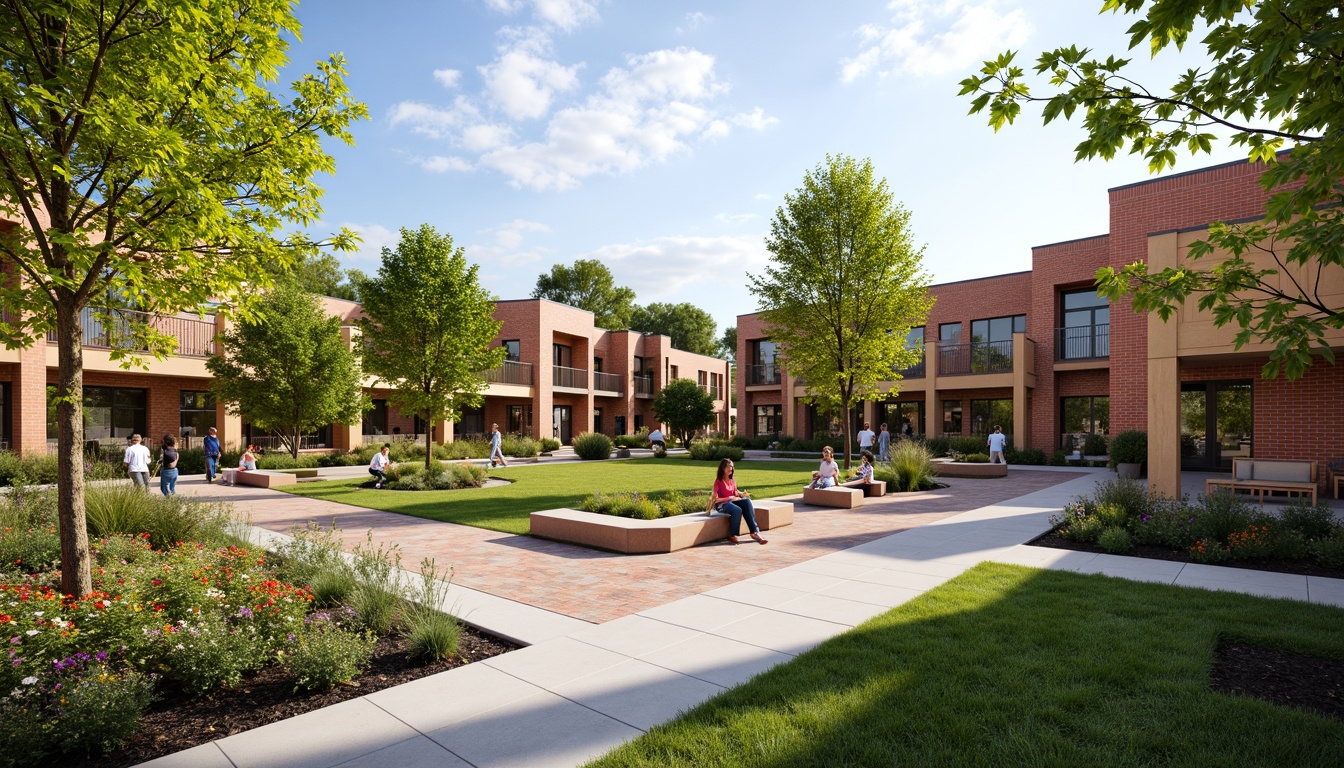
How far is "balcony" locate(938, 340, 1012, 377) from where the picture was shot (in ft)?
94.0

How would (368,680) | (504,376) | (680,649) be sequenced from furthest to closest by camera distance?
(504,376) → (680,649) → (368,680)

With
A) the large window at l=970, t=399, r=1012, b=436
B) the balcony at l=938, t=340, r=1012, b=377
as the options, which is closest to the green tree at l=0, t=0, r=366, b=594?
the balcony at l=938, t=340, r=1012, b=377

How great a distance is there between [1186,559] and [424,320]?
1756cm

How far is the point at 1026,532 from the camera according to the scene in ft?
34.8

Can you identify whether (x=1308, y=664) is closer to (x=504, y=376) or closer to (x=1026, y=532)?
(x=1026, y=532)

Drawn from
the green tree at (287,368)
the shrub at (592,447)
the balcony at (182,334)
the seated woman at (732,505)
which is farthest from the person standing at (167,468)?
the shrub at (592,447)

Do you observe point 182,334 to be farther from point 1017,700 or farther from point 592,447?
point 1017,700

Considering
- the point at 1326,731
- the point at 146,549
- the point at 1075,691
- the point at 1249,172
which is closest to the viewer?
the point at 1326,731

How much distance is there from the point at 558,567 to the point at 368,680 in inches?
145

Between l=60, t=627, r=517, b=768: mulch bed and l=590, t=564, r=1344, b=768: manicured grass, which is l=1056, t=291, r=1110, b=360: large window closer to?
l=590, t=564, r=1344, b=768: manicured grass

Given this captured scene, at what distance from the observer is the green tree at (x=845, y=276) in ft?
63.6

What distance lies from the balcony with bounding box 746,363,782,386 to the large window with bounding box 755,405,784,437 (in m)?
2.09

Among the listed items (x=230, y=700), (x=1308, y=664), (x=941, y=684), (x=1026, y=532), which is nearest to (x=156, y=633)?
(x=230, y=700)

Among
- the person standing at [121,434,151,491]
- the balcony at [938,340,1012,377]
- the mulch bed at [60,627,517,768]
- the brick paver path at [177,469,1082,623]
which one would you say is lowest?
the brick paver path at [177,469,1082,623]
